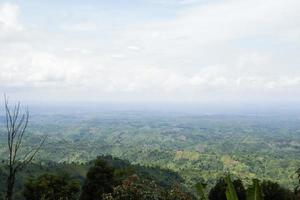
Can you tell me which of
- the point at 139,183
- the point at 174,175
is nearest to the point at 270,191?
the point at 139,183

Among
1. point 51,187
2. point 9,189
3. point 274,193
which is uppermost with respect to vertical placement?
point 9,189

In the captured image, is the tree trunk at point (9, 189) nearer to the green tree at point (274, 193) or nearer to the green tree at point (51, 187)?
the green tree at point (51, 187)

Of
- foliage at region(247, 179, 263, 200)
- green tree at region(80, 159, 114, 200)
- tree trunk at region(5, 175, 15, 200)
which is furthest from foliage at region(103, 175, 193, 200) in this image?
green tree at region(80, 159, 114, 200)

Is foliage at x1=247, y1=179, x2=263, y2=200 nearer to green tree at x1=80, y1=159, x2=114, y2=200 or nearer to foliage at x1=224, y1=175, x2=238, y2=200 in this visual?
foliage at x1=224, y1=175, x2=238, y2=200

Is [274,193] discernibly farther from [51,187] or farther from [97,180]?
[51,187]

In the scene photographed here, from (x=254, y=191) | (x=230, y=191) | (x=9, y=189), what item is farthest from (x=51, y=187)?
(x=254, y=191)

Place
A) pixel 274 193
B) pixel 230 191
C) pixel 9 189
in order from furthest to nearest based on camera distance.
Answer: pixel 274 193, pixel 9 189, pixel 230 191

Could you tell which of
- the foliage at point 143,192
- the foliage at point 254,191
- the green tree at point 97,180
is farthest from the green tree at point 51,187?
the foliage at point 254,191

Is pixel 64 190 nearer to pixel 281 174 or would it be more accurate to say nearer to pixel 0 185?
pixel 0 185

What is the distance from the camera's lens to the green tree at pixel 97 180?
156ft

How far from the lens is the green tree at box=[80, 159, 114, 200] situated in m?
47.6

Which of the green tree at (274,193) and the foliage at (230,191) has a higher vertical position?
the foliage at (230,191)

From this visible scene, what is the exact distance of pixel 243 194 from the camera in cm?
4862

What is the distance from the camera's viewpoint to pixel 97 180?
157ft
